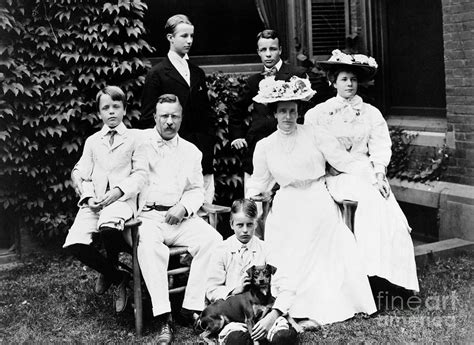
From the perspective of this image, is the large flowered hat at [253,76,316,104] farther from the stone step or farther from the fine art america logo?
the stone step

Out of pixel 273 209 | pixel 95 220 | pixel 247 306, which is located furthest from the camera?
pixel 273 209

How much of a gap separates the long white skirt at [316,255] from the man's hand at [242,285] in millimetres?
418

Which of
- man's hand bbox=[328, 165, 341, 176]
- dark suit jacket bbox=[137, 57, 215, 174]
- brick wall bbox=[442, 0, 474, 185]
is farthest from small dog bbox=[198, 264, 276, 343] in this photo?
brick wall bbox=[442, 0, 474, 185]

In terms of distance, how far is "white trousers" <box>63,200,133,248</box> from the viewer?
444 centimetres

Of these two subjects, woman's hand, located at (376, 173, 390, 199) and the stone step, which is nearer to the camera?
woman's hand, located at (376, 173, 390, 199)

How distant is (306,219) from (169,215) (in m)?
1.01

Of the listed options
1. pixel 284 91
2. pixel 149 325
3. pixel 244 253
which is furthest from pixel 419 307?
pixel 149 325

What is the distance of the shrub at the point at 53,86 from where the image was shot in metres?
6.44

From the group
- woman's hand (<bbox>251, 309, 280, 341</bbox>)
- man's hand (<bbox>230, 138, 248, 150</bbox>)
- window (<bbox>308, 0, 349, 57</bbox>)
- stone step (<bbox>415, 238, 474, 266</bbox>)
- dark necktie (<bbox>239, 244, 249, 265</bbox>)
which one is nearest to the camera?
woman's hand (<bbox>251, 309, 280, 341</bbox>)

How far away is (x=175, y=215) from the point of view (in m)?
4.71

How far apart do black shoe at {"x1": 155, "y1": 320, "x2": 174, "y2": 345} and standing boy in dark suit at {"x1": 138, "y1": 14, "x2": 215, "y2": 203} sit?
1541 mm

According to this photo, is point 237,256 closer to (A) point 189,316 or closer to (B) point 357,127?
(A) point 189,316

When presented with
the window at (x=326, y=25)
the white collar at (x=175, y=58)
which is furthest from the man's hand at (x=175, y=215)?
the window at (x=326, y=25)

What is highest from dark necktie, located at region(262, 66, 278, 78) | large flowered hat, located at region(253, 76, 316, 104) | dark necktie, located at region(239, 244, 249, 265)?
dark necktie, located at region(262, 66, 278, 78)
